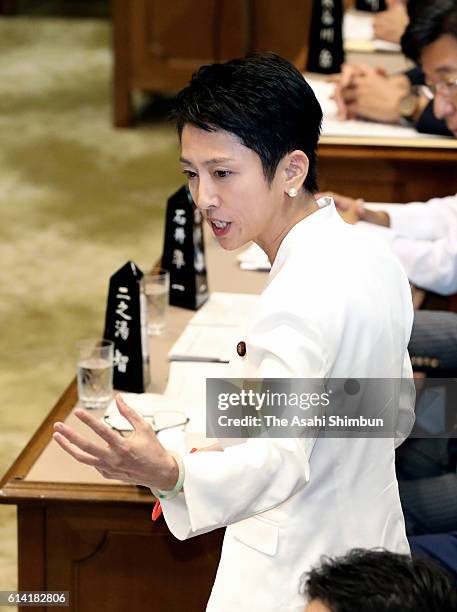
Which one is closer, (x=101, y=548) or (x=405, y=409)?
(x=405, y=409)

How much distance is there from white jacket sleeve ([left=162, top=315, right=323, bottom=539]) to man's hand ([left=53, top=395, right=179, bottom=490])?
30 mm

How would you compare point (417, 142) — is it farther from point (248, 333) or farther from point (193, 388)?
point (248, 333)

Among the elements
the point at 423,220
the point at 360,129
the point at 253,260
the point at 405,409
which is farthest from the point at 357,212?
the point at 405,409

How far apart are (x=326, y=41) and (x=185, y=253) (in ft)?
6.18

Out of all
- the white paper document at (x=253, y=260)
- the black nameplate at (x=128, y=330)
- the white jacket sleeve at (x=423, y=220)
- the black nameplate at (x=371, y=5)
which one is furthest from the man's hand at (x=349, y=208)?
the black nameplate at (x=371, y=5)

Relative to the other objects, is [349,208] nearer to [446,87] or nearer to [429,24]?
[446,87]

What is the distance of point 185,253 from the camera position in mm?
3074

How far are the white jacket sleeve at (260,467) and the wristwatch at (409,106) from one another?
8.58 feet

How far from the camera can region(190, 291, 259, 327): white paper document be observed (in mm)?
3004

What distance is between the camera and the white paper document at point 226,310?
300 cm

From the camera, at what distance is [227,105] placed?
5.61ft

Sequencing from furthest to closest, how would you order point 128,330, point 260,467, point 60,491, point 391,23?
1. point 391,23
2. point 128,330
3. point 60,491
4. point 260,467

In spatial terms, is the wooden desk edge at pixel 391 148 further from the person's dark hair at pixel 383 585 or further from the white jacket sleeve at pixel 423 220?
the person's dark hair at pixel 383 585

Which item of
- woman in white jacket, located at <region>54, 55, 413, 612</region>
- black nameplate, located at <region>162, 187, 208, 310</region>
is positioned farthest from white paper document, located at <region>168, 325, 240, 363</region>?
woman in white jacket, located at <region>54, 55, 413, 612</region>
